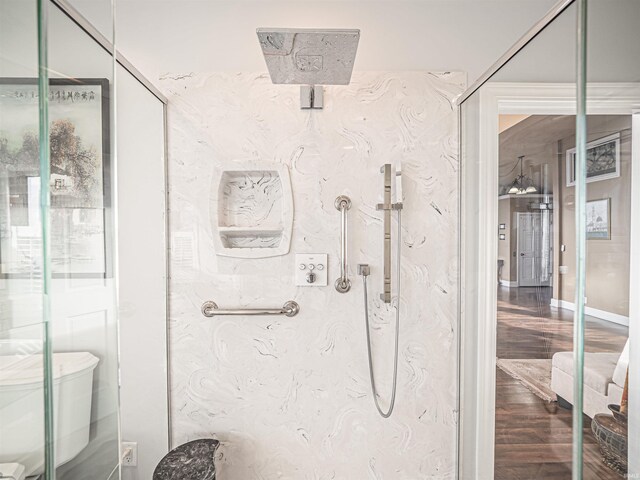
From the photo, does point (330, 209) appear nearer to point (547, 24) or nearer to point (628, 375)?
point (547, 24)

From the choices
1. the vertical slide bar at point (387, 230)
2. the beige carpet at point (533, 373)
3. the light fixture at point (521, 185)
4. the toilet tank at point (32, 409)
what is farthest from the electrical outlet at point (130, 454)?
the light fixture at point (521, 185)

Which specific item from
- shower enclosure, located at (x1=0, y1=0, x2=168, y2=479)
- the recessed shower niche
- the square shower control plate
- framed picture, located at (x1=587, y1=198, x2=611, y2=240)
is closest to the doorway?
framed picture, located at (x1=587, y1=198, x2=611, y2=240)

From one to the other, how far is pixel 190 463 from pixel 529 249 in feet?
4.80

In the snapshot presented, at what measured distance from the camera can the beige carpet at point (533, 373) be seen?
1.13 meters

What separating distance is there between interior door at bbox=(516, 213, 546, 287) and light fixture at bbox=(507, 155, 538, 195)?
0.08 meters

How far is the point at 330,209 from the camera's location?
165 cm

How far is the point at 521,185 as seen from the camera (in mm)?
1256

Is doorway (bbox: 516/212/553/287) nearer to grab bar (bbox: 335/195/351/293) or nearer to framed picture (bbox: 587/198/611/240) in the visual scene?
framed picture (bbox: 587/198/611/240)

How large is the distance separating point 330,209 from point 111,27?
0.99 metres

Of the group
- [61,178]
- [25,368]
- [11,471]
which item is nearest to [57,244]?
[61,178]

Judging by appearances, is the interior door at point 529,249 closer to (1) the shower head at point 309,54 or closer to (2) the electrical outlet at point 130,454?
(1) the shower head at point 309,54

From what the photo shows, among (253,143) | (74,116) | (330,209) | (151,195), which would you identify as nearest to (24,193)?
(74,116)

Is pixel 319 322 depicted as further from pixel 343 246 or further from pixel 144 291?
pixel 144 291

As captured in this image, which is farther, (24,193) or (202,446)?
(202,446)
